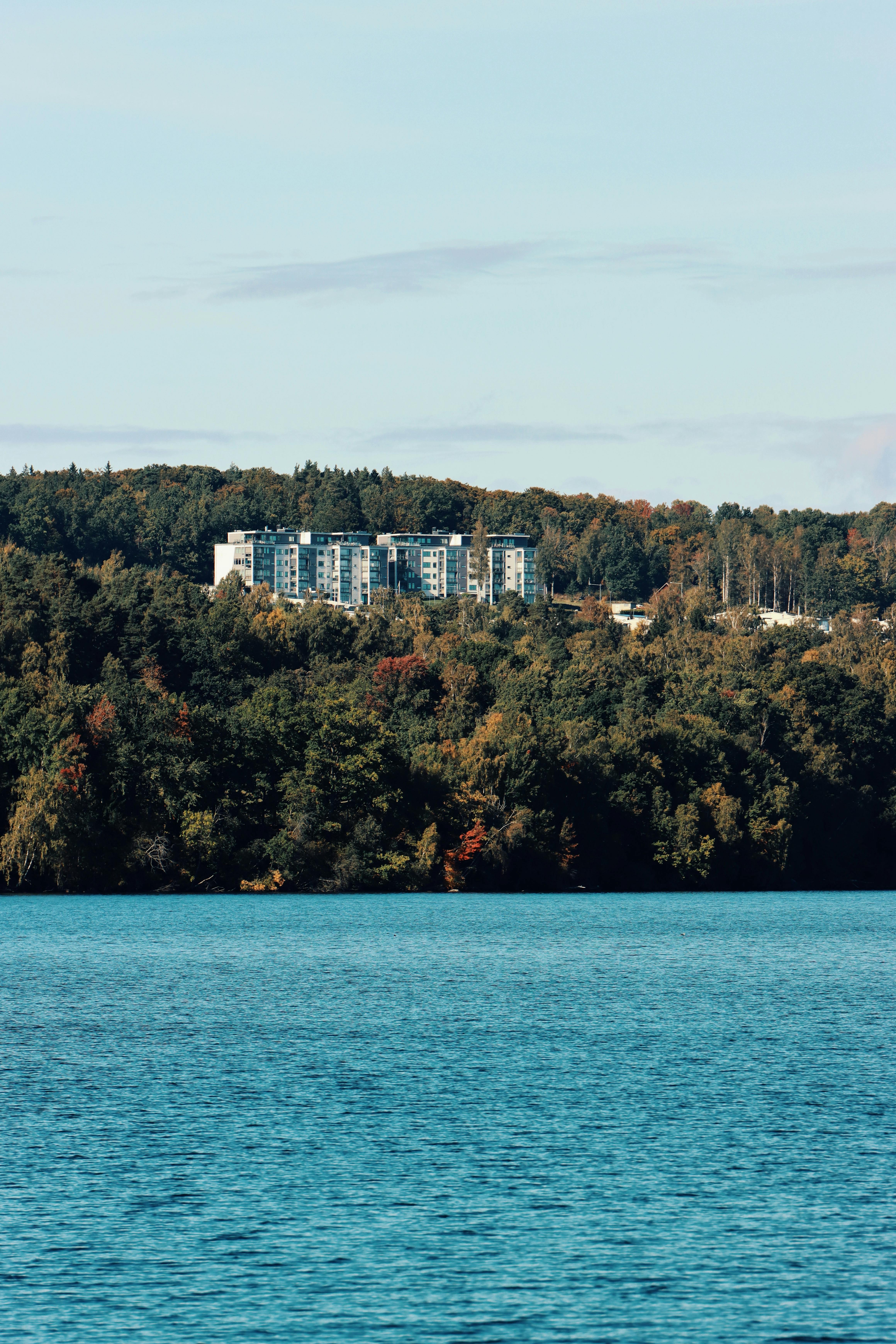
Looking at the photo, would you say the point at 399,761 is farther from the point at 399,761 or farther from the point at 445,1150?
the point at 445,1150

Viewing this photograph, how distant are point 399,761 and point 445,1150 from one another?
8487 centimetres

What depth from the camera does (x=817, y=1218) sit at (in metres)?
31.2

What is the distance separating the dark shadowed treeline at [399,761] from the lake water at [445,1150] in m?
36.0

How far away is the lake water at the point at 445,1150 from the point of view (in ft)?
85.8

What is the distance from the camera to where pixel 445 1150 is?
122 ft

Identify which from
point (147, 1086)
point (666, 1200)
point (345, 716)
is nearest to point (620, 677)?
point (345, 716)

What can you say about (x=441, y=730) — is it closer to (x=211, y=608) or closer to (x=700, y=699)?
(x=700, y=699)

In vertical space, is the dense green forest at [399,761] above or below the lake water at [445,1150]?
above

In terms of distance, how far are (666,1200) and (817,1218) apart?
3.08 metres

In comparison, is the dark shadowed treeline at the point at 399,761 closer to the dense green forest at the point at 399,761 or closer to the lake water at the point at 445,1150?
the dense green forest at the point at 399,761

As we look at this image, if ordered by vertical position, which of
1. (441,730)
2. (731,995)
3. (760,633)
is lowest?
(731,995)

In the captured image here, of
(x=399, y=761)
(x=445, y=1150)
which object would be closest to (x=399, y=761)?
(x=399, y=761)

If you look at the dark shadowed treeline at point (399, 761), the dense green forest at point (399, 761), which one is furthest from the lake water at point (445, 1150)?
the dense green forest at point (399, 761)

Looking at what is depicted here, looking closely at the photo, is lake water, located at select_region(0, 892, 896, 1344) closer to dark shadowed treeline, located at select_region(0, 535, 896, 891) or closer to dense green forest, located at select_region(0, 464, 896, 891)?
dark shadowed treeline, located at select_region(0, 535, 896, 891)
